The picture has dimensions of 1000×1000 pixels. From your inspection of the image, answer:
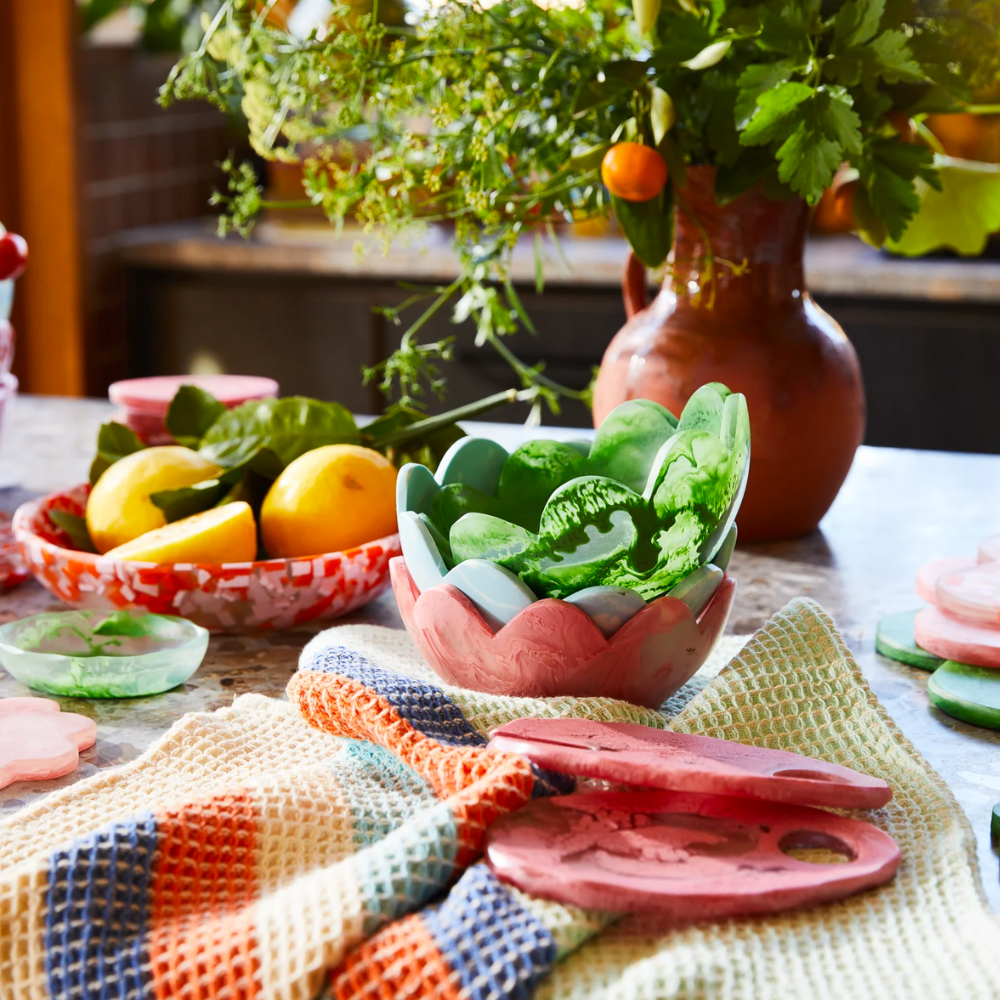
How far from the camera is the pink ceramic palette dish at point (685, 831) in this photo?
44 centimetres


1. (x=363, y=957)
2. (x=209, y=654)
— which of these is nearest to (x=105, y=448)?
(x=209, y=654)

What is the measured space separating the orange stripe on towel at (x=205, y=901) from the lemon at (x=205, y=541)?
0.31 meters

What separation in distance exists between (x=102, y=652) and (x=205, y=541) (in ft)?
0.32

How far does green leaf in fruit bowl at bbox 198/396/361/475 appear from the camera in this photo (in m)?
0.88

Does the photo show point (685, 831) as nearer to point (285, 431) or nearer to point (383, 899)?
point (383, 899)

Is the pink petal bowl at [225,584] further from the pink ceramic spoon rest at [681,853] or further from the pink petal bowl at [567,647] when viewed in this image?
the pink ceramic spoon rest at [681,853]

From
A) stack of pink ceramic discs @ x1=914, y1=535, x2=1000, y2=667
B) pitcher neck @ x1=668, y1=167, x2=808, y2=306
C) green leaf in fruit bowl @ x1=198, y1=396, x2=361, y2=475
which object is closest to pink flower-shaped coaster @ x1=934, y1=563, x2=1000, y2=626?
stack of pink ceramic discs @ x1=914, y1=535, x2=1000, y2=667

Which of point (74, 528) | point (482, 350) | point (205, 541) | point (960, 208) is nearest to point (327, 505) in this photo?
point (205, 541)

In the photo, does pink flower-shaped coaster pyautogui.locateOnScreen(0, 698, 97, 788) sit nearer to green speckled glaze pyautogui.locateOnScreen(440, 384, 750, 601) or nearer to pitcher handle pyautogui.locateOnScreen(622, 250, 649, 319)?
green speckled glaze pyautogui.locateOnScreen(440, 384, 750, 601)

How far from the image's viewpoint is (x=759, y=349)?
0.96 meters

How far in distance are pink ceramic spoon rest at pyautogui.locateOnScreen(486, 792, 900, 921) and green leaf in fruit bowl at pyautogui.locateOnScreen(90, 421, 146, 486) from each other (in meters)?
0.53

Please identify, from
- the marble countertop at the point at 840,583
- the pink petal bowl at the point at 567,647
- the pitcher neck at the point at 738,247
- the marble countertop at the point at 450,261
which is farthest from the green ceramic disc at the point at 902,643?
the marble countertop at the point at 450,261

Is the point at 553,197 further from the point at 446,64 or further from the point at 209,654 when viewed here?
the point at 209,654

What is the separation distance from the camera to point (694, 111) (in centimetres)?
91
